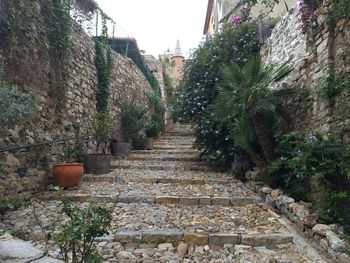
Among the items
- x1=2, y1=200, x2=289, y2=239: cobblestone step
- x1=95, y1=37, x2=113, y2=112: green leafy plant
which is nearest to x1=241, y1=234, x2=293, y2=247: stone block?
x1=2, y1=200, x2=289, y2=239: cobblestone step

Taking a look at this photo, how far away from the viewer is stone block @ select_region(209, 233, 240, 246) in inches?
115

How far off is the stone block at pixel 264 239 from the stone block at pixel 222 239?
0.07 m

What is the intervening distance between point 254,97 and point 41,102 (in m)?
3.04

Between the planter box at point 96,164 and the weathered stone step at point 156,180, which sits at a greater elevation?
the planter box at point 96,164

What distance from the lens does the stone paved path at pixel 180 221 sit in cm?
270

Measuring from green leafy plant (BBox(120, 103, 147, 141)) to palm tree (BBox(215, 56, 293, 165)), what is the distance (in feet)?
13.6

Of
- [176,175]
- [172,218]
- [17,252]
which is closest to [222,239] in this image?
[172,218]

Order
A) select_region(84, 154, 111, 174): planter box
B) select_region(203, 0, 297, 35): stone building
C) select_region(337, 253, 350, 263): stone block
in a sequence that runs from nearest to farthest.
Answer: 1. select_region(337, 253, 350, 263): stone block
2. select_region(84, 154, 111, 174): planter box
3. select_region(203, 0, 297, 35): stone building

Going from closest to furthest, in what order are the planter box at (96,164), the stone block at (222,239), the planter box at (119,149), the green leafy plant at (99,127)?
the stone block at (222,239), the planter box at (96,164), the green leafy plant at (99,127), the planter box at (119,149)

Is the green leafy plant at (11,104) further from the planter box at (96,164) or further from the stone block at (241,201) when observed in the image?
the stone block at (241,201)

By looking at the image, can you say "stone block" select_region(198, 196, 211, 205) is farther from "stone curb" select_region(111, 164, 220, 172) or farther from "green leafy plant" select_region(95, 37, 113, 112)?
"green leafy plant" select_region(95, 37, 113, 112)

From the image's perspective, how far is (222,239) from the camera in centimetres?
293

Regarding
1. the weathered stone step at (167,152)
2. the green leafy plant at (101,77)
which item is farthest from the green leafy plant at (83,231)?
the weathered stone step at (167,152)

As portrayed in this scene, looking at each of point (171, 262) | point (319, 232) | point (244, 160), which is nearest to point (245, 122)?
point (244, 160)
